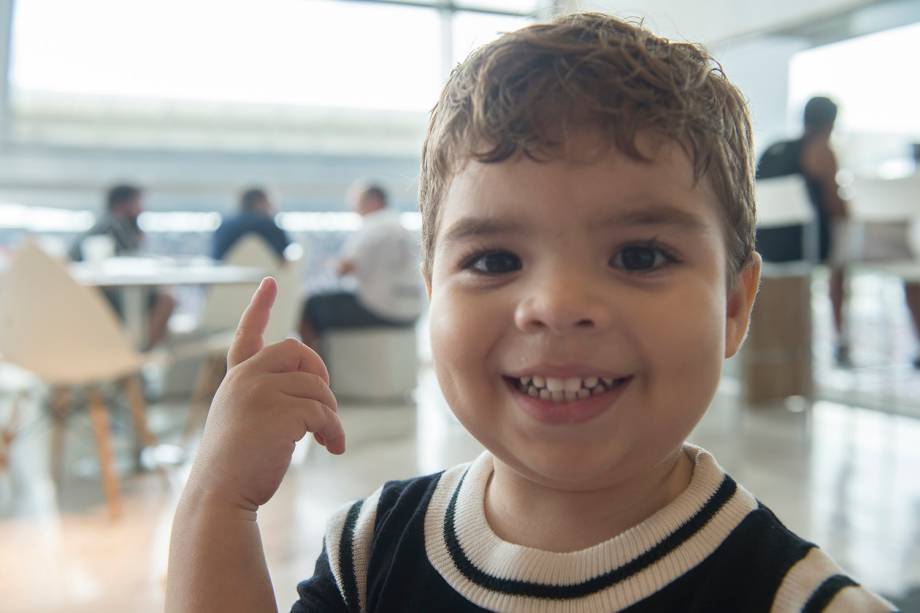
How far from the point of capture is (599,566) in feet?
1.96

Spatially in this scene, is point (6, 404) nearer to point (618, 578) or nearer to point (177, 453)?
point (177, 453)

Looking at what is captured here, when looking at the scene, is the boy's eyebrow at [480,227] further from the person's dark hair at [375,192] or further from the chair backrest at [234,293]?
the person's dark hair at [375,192]

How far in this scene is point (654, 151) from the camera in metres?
0.57

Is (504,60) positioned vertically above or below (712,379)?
above

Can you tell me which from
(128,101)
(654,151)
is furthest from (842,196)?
(128,101)

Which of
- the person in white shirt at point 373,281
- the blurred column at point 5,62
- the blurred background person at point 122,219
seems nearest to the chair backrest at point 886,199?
the person in white shirt at point 373,281

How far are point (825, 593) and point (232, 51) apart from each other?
5.65 m

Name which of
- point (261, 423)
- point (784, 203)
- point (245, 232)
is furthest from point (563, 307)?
point (245, 232)

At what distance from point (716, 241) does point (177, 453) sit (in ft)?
10.7

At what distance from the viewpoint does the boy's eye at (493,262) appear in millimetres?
594

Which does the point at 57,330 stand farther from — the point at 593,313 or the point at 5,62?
the point at 5,62

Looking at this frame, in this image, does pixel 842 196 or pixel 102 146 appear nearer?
pixel 842 196

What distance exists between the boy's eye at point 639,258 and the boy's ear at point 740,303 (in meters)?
0.11

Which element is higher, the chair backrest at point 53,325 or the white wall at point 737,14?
the white wall at point 737,14
